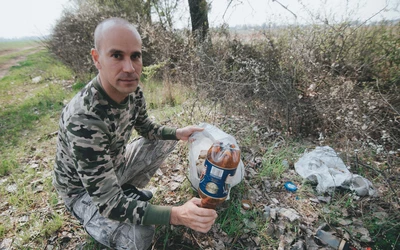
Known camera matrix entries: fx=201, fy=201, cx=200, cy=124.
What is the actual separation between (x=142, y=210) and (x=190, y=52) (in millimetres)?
4320

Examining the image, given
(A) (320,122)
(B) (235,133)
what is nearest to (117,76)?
(B) (235,133)

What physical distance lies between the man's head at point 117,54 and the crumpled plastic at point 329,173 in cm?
228

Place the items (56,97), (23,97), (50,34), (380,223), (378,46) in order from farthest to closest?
(50,34)
(23,97)
(56,97)
(378,46)
(380,223)

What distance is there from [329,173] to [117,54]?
2.57 metres

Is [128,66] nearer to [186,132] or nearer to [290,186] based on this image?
[186,132]

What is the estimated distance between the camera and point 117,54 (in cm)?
147

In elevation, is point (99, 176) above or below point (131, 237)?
above

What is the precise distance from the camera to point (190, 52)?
4.96 m

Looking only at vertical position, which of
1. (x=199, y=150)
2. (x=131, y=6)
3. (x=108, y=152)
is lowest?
(x=199, y=150)

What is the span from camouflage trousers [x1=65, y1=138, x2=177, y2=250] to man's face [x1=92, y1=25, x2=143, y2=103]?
0.93 metres

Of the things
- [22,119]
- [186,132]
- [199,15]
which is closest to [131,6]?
[199,15]

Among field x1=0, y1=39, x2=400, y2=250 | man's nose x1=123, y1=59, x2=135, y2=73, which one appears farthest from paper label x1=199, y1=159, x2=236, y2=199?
man's nose x1=123, y1=59, x2=135, y2=73

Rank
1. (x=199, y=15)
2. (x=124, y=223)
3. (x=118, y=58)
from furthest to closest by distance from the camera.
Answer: (x=199, y=15), (x=124, y=223), (x=118, y=58)

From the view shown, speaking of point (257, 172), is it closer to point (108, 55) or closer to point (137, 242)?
point (137, 242)
